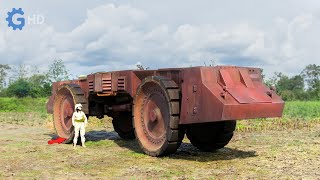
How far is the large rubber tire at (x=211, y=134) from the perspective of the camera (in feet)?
31.9

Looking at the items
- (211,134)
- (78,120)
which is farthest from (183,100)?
(78,120)

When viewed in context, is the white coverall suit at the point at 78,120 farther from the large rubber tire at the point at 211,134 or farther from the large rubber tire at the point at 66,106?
the large rubber tire at the point at 211,134

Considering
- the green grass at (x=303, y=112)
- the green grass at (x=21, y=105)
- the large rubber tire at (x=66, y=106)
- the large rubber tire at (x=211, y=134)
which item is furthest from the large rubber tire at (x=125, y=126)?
the green grass at (x=21, y=105)

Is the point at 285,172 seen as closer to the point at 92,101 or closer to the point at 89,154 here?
the point at 89,154

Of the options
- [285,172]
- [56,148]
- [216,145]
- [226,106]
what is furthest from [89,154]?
[285,172]

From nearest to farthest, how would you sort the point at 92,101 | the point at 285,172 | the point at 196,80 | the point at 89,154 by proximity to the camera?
1. the point at 285,172
2. the point at 196,80
3. the point at 89,154
4. the point at 92,101

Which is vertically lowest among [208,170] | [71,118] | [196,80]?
[208,170]

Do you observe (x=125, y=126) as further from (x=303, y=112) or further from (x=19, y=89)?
(x=19, y=89)

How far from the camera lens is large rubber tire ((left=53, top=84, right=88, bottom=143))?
11375 millimetres

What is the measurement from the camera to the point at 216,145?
994 centimetres

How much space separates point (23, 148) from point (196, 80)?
16.3ft

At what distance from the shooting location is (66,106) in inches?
480

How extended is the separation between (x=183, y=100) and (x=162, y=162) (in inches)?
50.0

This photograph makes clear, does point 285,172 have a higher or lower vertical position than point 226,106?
lower
